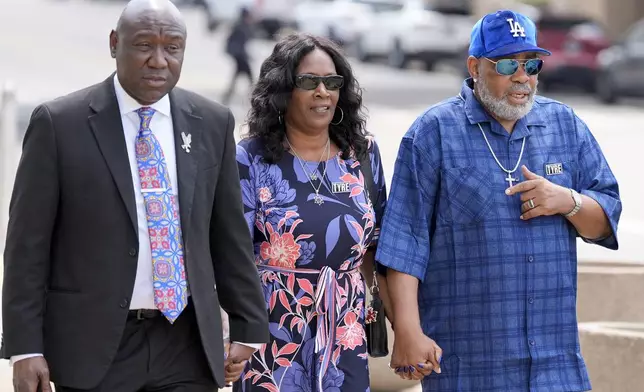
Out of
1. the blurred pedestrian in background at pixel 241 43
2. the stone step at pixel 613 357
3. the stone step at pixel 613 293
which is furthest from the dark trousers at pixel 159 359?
the blurred pedestrian in background at pixel 241 43

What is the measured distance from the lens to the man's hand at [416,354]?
551 centimetres

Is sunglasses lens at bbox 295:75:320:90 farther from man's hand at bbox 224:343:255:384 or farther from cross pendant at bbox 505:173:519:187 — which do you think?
man's hand at bbox 224:343:255:384

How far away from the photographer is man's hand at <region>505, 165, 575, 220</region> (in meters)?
5.48

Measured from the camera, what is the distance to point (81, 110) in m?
4.70

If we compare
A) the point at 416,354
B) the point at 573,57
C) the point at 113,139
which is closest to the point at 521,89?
the point at 416,354

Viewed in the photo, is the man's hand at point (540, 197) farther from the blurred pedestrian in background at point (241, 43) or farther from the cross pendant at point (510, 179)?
the blurred pedestrian in background at point (241, 43)

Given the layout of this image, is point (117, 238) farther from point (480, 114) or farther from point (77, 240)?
point (480, 114)

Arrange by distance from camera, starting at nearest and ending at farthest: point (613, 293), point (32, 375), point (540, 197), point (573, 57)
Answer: point (32, 375) < point (540, 197) < point (613, 293) < point (573, 57)

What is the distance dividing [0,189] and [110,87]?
8.52m

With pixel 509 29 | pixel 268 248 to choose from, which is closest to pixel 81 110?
pixel 268 248

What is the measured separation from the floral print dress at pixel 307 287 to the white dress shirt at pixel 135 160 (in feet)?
3.24

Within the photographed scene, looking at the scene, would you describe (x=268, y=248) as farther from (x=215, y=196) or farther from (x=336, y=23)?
(x=336, y=23)

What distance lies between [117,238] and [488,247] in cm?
156

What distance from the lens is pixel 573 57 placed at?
99.2 ft
